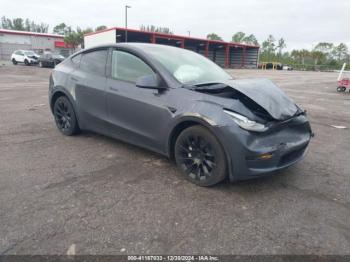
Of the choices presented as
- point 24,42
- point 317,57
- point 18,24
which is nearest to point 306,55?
point 317,57

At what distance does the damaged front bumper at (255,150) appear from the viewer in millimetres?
2807

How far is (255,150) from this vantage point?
9.19ft

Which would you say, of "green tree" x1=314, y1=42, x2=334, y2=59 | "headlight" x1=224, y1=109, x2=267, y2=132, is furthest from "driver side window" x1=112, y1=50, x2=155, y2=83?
"green tree" x1=314, y1=42, x2=334, y2=59

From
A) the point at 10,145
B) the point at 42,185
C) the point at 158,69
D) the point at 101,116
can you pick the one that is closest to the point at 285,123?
the point at 158,69

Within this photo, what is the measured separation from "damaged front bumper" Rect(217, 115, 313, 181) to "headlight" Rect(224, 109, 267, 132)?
44 mm

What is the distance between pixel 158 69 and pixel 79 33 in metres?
66.4

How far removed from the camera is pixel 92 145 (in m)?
4.57

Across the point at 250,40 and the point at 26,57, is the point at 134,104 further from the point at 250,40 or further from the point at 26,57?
the point at 250,40

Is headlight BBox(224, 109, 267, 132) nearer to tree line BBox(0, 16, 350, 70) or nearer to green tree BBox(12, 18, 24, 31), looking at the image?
tree line BBox(0, 16, 350, 70)

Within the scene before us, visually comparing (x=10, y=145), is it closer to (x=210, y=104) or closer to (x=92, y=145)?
(x=92, y=145)

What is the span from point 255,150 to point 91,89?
8.85 ft

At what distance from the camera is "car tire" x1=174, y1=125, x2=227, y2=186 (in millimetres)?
2975

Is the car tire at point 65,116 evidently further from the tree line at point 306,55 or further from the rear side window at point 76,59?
the tree line at point 306,55

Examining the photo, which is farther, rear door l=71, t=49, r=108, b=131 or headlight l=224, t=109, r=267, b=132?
rear door l=71, t=49, r=108, b=131
